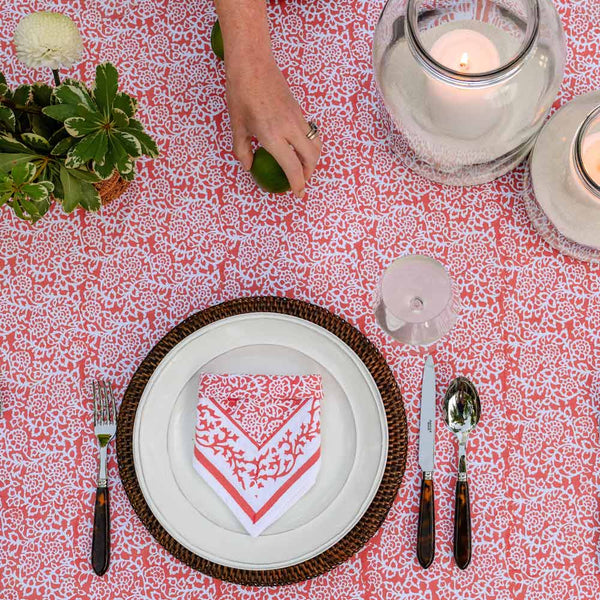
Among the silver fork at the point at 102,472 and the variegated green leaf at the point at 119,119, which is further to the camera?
the silver fork at the point at 102,472

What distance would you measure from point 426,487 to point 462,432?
96 millimetres

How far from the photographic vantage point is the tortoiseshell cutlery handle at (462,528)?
0.88 m

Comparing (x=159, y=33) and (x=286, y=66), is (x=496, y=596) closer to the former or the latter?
(x=286, y=66)

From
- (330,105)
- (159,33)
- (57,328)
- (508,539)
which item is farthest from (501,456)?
(159,33)

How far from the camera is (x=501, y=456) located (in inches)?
35.6

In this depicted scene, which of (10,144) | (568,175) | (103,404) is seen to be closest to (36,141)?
(10,144)

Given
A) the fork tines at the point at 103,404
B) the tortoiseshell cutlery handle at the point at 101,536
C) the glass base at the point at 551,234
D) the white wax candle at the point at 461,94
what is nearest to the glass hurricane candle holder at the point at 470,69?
the white wax candle at the point at 461,94

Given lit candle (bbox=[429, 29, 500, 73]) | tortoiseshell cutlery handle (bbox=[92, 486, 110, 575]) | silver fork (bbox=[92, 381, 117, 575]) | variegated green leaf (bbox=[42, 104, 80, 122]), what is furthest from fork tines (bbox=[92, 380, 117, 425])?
lit candle (bbox=[429, 29, 500, 73])

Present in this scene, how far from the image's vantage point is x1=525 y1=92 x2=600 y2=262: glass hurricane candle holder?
83cm

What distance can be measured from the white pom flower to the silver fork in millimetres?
456

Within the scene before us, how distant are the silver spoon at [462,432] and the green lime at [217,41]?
60 cm

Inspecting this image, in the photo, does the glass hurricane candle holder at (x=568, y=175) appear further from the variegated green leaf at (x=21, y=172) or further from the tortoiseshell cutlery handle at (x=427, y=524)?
the variegated green leaf at (x=21, y=172)

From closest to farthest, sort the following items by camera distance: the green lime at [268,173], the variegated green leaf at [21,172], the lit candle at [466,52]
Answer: the variegated green leaf at [21,172] < the lit candle at [466,52] < the green lime at [268,173]

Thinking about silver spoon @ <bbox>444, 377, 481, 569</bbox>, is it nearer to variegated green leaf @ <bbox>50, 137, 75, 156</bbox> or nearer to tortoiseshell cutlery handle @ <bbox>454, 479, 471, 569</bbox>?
tortoiseshell cutlery handle @ <bbox>454, 479, 471, 569</bbox>
